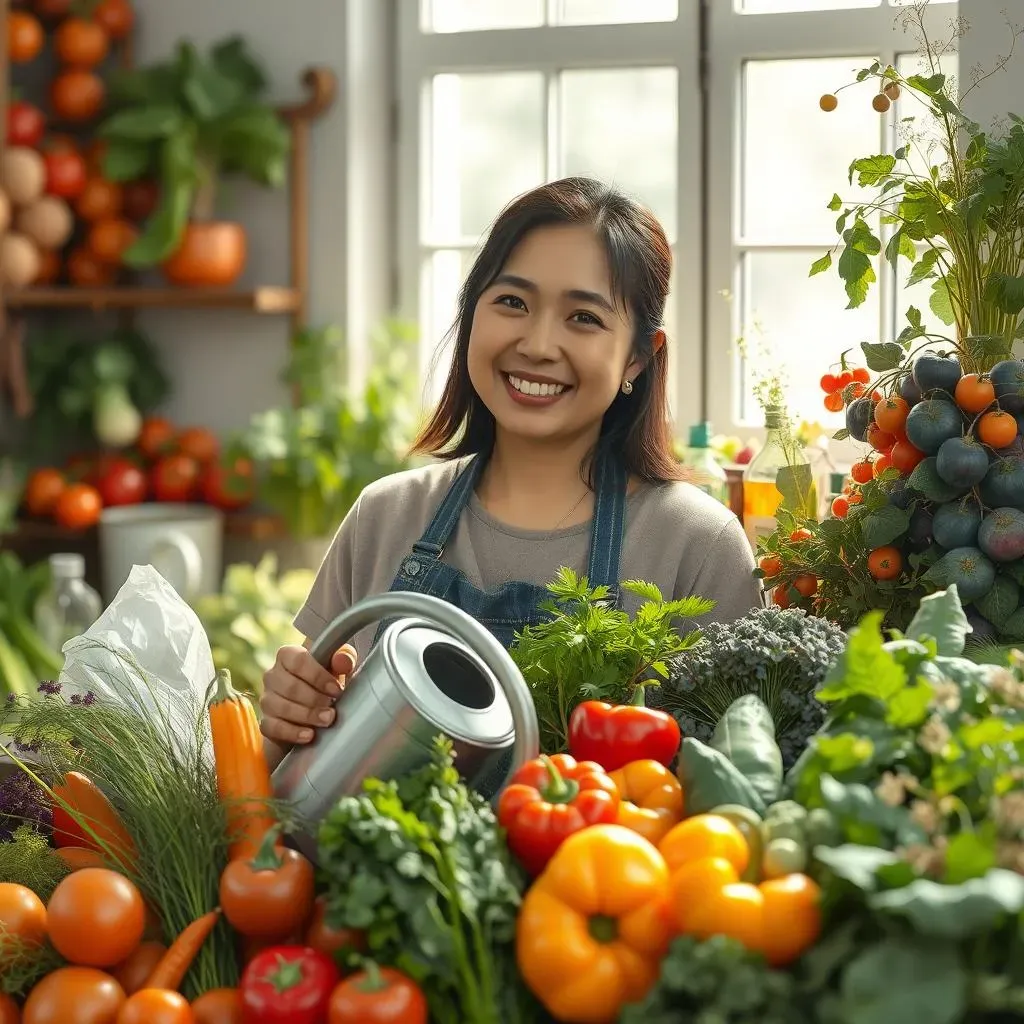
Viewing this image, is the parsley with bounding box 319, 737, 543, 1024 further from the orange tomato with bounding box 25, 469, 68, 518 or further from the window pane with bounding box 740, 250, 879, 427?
the orange tomato with bounding box 25, 469, 68, 518

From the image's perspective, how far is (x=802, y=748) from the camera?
1.04 metres

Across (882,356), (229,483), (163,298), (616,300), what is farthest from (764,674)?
(163,298)

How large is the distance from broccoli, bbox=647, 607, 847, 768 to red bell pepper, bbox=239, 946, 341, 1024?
39 cm

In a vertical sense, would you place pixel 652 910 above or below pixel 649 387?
below

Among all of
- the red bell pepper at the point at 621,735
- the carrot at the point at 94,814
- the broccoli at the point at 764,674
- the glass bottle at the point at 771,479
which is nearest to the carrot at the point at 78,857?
the carrot at the point at 94,814

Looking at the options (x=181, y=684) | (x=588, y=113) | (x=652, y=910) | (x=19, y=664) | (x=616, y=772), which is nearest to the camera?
(x=652, y=910)

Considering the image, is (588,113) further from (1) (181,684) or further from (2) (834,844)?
(2) (834,844)

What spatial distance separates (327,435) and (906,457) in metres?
1.72

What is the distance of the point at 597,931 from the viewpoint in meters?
0.77

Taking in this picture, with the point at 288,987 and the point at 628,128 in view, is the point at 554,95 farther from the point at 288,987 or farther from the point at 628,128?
the point at 288,987

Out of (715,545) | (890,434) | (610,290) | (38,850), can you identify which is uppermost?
(610,290)

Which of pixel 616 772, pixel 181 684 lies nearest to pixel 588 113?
pixel 181 684

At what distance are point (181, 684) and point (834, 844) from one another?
68 centimetres

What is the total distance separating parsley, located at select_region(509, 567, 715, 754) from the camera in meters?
1.12
